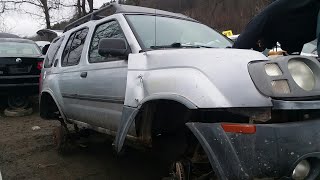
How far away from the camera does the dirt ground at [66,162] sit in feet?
15.6

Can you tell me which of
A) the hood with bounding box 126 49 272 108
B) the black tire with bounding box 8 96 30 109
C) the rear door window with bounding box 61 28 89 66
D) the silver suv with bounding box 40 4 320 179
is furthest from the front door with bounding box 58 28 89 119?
the black tire with bounding box 8 96 30 109

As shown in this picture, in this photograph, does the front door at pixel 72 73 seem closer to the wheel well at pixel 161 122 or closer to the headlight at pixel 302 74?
the wheel well at pixel 161 122

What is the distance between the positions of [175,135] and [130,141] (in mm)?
482

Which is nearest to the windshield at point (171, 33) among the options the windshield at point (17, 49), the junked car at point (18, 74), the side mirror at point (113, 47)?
the side mirror at point (113, 47)

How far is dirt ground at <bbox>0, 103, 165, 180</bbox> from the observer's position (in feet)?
15.6

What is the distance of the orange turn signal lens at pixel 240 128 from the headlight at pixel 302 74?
1.51 ft

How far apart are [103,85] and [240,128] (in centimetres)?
196

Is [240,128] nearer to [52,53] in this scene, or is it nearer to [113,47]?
[113,47]

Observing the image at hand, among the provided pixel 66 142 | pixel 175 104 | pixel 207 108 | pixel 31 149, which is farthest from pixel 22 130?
pixel 207 108

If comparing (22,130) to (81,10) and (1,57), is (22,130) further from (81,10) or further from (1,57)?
(81,10)

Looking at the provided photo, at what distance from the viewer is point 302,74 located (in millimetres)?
2582

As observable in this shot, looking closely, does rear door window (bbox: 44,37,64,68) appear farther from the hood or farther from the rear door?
the hood

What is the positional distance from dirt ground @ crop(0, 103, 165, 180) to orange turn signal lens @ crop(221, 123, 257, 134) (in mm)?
2306

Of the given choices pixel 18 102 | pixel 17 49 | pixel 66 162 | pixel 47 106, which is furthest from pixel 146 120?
pixel 17 49
